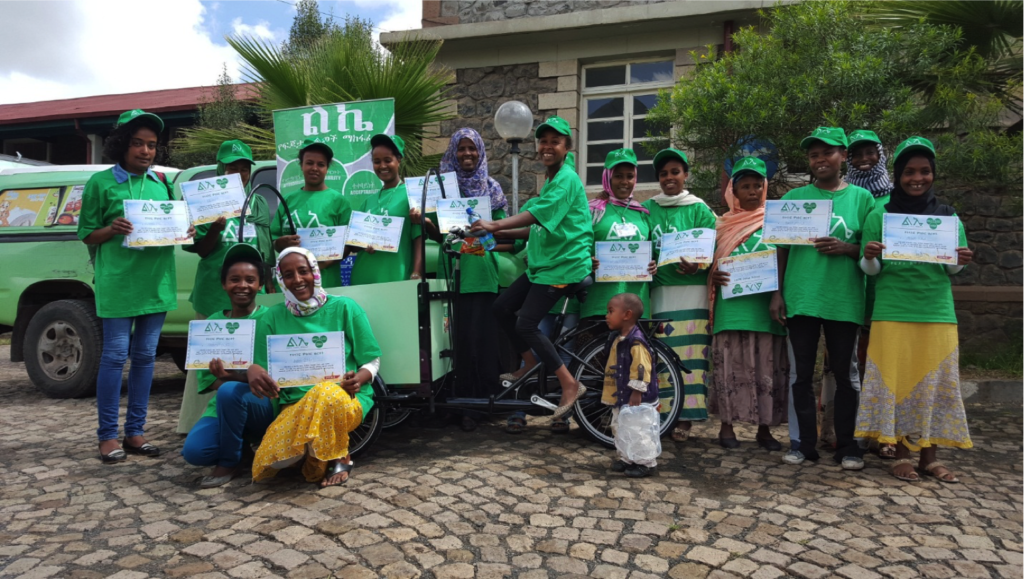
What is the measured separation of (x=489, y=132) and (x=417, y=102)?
223cm

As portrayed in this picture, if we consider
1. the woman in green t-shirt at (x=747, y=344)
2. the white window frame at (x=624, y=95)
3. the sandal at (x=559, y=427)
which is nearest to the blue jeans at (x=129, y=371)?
the sandal at (x=559, y=427)

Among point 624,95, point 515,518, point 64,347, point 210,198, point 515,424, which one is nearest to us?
point 515,518

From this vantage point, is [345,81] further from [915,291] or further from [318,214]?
[915,291]

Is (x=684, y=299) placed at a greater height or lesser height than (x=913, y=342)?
greater

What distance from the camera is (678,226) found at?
16.0 feet

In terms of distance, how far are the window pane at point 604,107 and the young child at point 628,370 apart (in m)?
6.93

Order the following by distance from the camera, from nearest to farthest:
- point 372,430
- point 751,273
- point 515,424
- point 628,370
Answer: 1. point 628,370
2. point 372,430
3. point 751,273
4. point 515,424

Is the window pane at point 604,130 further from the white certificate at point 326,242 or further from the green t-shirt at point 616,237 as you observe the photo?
the white certificate at point 326,242

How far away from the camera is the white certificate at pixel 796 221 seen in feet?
13.7

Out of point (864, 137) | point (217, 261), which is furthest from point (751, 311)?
point (217, 261)

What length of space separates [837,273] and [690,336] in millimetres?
1018

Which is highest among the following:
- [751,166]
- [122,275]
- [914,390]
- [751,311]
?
[751,166]

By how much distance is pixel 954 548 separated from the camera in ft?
10.1

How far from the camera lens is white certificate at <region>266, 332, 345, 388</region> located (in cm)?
384
